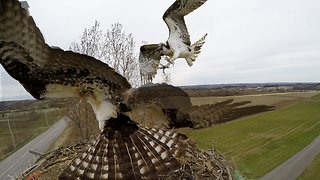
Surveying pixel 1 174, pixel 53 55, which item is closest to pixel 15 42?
pixel 53 55

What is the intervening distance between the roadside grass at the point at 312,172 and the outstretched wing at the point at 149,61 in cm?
1547

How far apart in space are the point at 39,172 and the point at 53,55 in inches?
104

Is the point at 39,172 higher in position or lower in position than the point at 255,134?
higher

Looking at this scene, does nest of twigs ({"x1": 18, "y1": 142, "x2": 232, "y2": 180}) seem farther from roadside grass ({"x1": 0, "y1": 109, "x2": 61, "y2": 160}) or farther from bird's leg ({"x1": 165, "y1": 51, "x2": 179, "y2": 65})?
roadside grass ({"x1": 0, "y1": 109, "x2": 61, "y2": 160})

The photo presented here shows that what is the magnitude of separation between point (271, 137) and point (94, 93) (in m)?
29.2

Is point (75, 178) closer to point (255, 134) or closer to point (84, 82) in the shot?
point (84, 82)

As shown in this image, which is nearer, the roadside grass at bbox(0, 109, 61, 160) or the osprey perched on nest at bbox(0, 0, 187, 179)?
the osprey perched on nest at bbox(0, 0, 187, 179)

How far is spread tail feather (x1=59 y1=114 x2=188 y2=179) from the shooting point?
4207 mm

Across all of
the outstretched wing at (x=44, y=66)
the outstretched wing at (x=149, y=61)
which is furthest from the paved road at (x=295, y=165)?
the outstretched wing at (x=44, y=66)

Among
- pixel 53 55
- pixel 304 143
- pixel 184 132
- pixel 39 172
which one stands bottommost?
pixel 304 143

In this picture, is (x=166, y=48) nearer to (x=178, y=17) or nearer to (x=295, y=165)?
(x=178, y=17)

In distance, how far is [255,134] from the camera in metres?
32.2

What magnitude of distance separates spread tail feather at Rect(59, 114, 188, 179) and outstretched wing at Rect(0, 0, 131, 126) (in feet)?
1.23

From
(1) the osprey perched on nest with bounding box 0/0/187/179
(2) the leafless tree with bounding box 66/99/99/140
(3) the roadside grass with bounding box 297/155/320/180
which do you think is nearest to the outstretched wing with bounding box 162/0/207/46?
(1) the osprey perched on nest with bounding box 0/0/187/179
